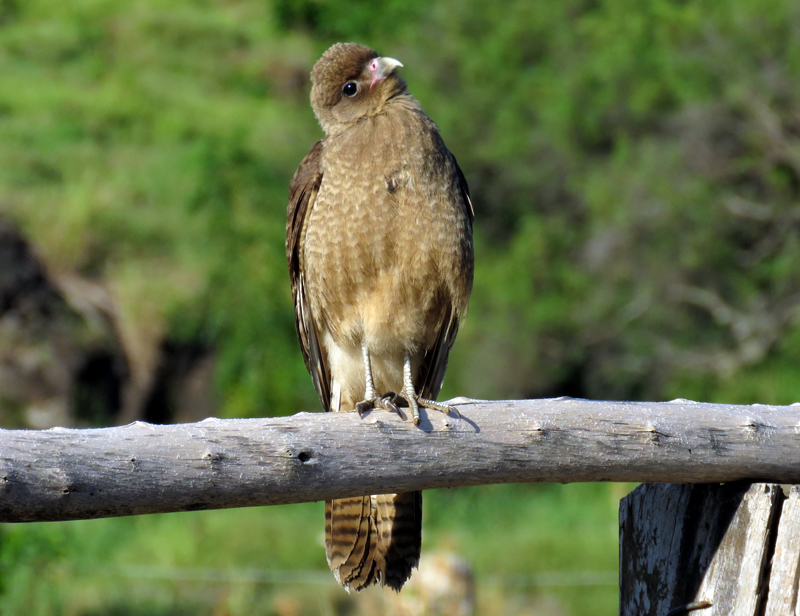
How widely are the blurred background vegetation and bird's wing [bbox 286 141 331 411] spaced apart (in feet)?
17.3

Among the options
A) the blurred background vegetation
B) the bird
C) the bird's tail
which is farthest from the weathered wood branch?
the blurred background vegetation

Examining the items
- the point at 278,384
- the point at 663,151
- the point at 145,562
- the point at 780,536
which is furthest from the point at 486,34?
the point at 780,536

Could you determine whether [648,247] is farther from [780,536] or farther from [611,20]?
[780,536]

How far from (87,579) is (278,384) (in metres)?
3.95

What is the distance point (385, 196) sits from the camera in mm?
3316

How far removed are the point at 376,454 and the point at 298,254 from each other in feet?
5.92

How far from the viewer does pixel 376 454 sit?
6.68ft

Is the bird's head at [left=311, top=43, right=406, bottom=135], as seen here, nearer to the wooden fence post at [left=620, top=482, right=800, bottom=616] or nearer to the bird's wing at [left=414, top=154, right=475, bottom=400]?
the bird's wing at [left=414, top=154, right=475, bottom=400]

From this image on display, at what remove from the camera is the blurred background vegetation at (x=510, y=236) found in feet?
34.8

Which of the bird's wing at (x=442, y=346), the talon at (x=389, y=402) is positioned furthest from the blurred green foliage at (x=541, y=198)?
the talon at (x=389, y=402)

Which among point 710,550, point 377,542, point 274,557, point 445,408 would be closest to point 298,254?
point 377,542

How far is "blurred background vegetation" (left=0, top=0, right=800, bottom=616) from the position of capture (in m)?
10.6

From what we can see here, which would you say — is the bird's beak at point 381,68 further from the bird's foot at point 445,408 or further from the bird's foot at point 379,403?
the bird's foot at point 445,408

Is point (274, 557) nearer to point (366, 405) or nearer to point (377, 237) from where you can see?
point (377, 237)
